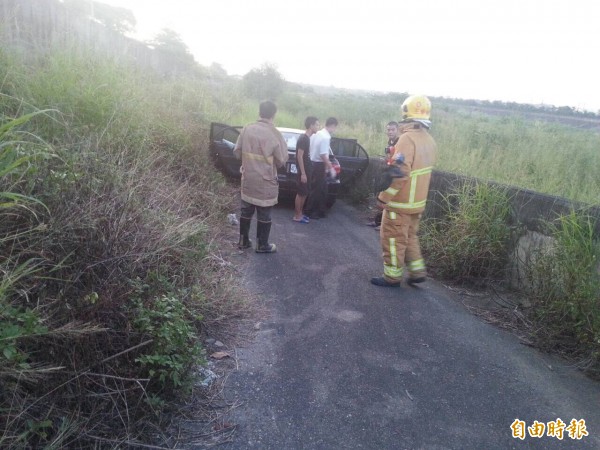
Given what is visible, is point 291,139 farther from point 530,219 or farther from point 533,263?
point 533,263

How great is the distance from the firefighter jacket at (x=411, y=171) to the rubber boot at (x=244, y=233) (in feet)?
5.68

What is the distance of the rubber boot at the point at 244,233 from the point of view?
17.6 ft

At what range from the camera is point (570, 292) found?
12.0ft

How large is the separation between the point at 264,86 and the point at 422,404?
1171 inches

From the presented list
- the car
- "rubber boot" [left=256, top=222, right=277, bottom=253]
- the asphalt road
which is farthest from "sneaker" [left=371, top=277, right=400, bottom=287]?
the car

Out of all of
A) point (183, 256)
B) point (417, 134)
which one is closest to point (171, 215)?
point (183, 256)

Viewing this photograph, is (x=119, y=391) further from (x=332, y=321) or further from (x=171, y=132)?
(x=171, y=132)

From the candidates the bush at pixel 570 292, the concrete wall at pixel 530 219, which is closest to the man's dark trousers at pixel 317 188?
the concrete wall at pixel 530 219

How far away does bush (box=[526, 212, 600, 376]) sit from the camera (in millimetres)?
3436

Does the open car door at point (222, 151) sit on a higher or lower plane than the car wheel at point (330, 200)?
higher

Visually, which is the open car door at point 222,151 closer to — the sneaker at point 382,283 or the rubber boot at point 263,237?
the rubber boot at point 263,237

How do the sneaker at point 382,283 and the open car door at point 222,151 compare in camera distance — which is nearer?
the sneaker at point 382,283

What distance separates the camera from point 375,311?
4.14m

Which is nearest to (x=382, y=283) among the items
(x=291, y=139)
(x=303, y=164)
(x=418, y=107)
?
(x=418, y=107)
